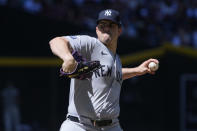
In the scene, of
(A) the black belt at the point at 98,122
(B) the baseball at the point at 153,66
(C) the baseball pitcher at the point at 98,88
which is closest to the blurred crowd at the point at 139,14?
(B) the baseball at the point at 153,66

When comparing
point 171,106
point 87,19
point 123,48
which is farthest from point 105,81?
point 87,19

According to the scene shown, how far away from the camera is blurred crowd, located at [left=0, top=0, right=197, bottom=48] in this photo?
409 inches

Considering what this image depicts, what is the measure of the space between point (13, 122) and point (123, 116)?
267cm

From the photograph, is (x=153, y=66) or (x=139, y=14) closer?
(x=153, y=66)

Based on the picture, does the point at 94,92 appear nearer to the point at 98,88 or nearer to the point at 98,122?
the point at 98,88

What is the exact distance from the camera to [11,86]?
34.6 feet

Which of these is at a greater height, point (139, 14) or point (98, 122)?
point (139, 14)

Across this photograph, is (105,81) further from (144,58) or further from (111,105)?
(144,58)

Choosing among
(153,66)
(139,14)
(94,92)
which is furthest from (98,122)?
(139,14)

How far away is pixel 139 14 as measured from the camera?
10.7 metres

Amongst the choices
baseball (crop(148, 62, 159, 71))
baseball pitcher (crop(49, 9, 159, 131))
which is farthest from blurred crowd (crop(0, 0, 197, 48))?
baseball pitcher (crop(49, 9, 159, 131))

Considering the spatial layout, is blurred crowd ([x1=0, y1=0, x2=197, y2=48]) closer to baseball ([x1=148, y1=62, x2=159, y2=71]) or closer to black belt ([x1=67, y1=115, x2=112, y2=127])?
baseball ([x1=148, y1=62, x2=159, y2=71])

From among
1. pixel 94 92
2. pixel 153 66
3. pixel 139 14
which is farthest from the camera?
pixel 139 14

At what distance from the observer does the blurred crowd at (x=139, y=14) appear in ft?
34.1
